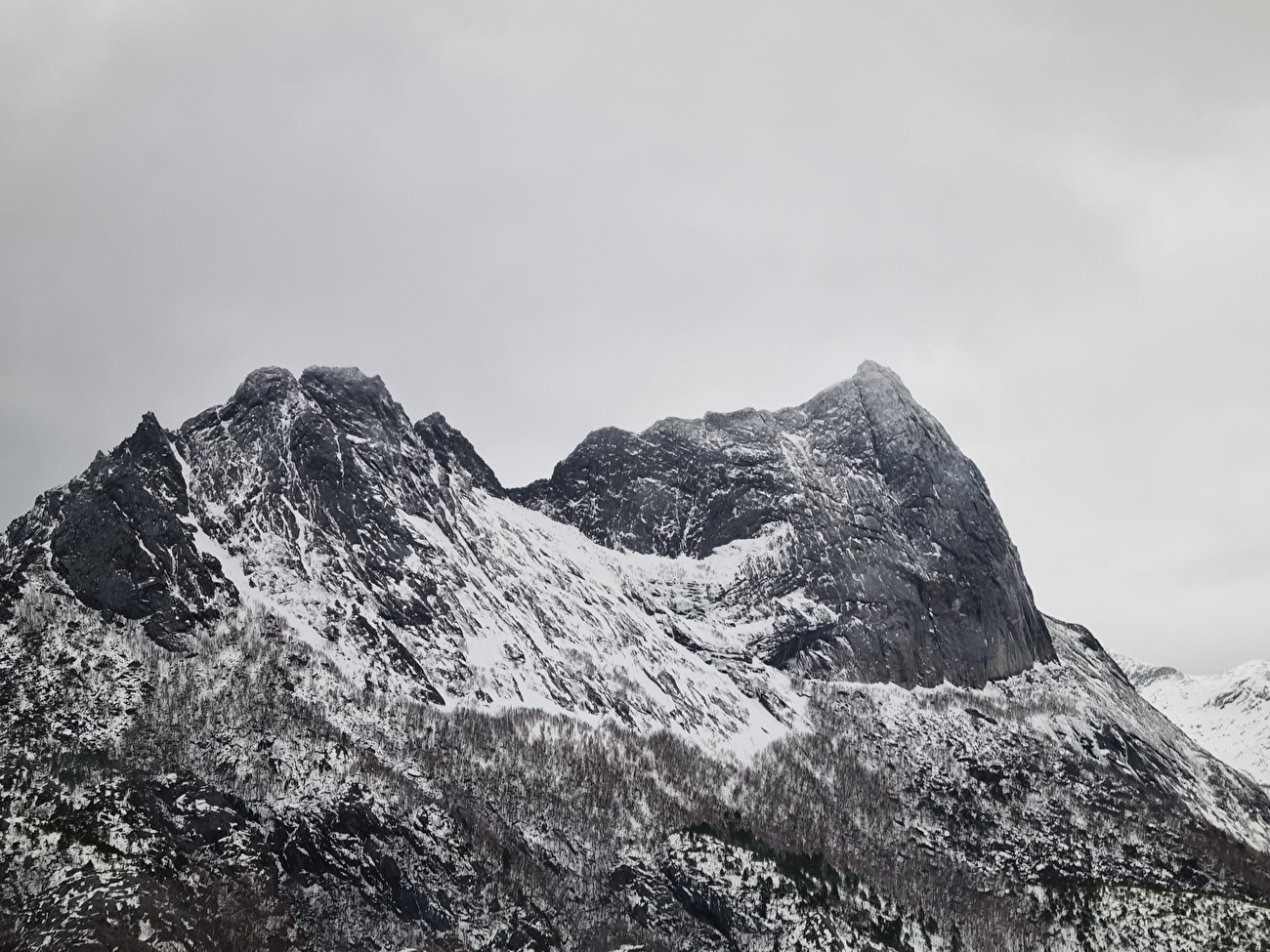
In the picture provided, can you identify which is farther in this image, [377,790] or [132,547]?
[132,547]

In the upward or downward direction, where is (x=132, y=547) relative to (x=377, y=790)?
upward

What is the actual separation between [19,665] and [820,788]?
11915cm

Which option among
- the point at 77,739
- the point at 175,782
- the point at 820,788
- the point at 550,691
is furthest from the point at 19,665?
the point at 820,788

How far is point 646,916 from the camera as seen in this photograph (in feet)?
490

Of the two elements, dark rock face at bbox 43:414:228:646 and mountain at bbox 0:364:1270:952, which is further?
dark rock face at bbox 43:414:228:646

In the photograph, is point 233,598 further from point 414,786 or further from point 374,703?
point 414,786

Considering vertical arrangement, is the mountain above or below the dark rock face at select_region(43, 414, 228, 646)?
below

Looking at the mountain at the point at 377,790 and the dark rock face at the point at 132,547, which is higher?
the dark rock face at the point at 132,547

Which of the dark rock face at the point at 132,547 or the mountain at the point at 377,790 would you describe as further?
the dark rock face at the point at 132,547

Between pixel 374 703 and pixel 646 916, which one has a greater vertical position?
pixel 374 703

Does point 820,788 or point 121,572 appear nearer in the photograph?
point 121,572


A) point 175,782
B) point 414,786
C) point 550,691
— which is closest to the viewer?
point 175,782

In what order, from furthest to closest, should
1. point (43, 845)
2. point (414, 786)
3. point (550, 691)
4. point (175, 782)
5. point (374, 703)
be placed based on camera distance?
point (550, 691)
point (374, 703)
point (414, 786)
point (175, 782)
point (43, 845)

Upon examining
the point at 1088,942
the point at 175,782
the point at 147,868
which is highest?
the point at 175,782
